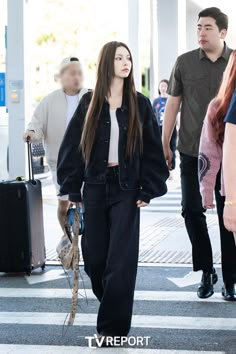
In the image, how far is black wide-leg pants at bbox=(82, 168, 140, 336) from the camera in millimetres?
5348

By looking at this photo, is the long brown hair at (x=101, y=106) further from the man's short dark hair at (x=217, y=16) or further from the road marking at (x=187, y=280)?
the road marking at (x=187, y=280)

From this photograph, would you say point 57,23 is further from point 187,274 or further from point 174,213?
point 187,274

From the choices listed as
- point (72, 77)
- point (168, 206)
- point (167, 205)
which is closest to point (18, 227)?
point (72, 77)

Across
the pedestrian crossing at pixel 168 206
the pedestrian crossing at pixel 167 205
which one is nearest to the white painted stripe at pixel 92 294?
the pedestrian crossing at pixel 168 206

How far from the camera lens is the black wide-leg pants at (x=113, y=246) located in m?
5.35

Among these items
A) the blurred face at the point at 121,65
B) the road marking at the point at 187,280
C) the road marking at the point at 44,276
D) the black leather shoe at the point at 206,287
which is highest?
the blurred face at the point at 121,65

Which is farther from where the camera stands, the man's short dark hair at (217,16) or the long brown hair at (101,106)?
the man's short dark hair at (217,16)

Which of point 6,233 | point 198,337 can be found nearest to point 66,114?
point 6,233

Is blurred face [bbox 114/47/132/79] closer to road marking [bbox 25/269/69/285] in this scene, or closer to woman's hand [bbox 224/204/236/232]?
woman's hand [bbox 224/204/236/232]

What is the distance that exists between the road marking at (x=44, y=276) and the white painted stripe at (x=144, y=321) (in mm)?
1180

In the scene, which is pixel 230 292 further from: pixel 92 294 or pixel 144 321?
pixel 92 294

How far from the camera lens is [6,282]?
297 inches

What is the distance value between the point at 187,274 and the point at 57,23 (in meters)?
36.7

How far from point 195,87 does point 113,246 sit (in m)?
1.88
